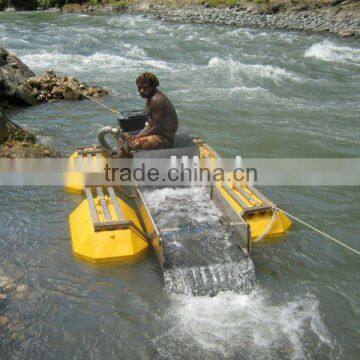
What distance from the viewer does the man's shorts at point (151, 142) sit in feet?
25.8

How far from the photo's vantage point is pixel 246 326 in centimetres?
554

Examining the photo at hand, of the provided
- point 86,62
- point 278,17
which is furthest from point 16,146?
point 278,17

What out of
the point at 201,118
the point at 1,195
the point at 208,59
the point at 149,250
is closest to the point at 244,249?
the point at 149,250

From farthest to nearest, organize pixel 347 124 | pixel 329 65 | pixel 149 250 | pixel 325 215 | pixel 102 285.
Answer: pixel 329 65 → pixel 347 124 → pixel 325 215 → pixel 149 250 → pixel 102 285

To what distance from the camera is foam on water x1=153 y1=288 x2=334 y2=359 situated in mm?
5246

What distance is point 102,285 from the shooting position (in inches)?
250

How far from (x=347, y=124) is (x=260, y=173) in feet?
15.0

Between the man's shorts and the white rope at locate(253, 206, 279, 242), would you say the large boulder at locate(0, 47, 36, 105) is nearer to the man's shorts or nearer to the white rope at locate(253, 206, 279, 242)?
the man's shorts

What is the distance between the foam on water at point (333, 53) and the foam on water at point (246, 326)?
60.2 ft

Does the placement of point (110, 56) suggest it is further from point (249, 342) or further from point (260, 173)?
point (249, 342)

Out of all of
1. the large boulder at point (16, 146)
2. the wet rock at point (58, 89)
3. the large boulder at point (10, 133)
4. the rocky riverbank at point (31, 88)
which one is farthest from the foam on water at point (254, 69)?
the large boulder at point (16, 146)

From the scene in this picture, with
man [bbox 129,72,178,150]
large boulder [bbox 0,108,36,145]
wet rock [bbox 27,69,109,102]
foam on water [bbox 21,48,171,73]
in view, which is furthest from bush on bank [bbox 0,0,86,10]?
man [bbox 129,72,178,150]

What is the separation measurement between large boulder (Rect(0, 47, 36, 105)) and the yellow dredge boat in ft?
22.7

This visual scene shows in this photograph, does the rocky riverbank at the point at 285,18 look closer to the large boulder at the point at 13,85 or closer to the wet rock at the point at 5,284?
the large boulder at the point at 13,85
